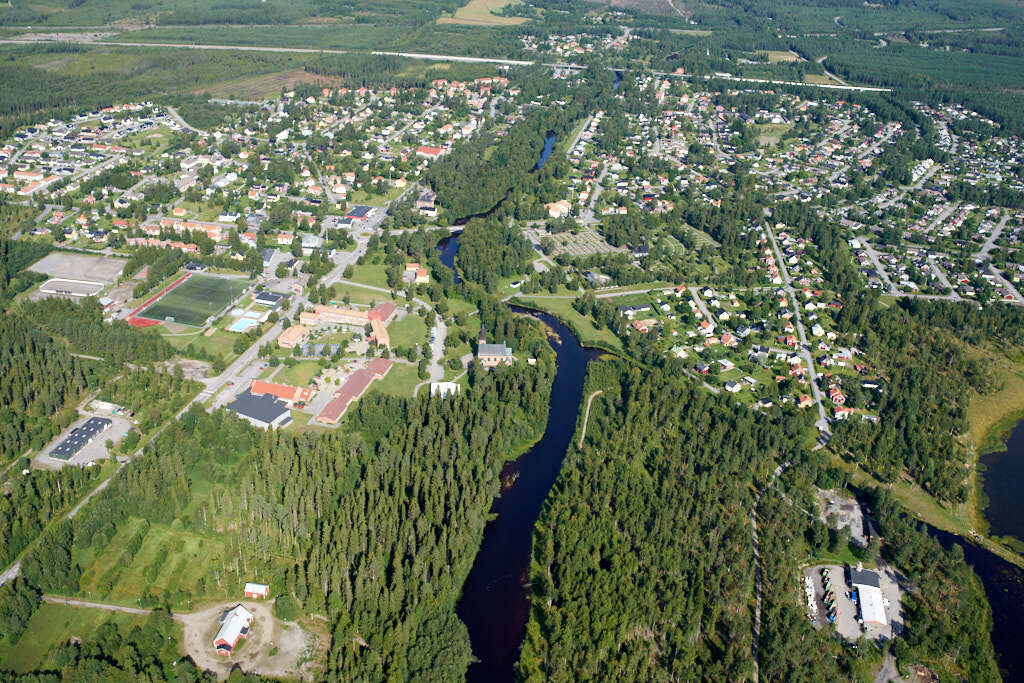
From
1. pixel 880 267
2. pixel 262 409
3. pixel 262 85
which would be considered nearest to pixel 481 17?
pixel 262 85

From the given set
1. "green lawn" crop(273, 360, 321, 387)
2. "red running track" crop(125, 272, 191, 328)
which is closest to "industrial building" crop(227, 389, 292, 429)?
"green lawn" crop(273, 360, 321, 387)

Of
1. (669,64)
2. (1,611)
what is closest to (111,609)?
(1,611)

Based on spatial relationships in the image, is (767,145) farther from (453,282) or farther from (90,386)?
(90,386)

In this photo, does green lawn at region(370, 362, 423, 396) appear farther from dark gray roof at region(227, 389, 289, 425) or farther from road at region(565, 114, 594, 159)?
road at region(565, 114, 594, 159)

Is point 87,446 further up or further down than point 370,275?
further down

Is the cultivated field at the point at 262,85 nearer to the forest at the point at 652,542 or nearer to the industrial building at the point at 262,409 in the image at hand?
the industrial building at the point at 262,409

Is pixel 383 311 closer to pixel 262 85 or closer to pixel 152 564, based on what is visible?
pixel 152 564

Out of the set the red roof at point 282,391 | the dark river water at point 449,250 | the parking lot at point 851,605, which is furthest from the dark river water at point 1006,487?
the dark river water at point 449,250
